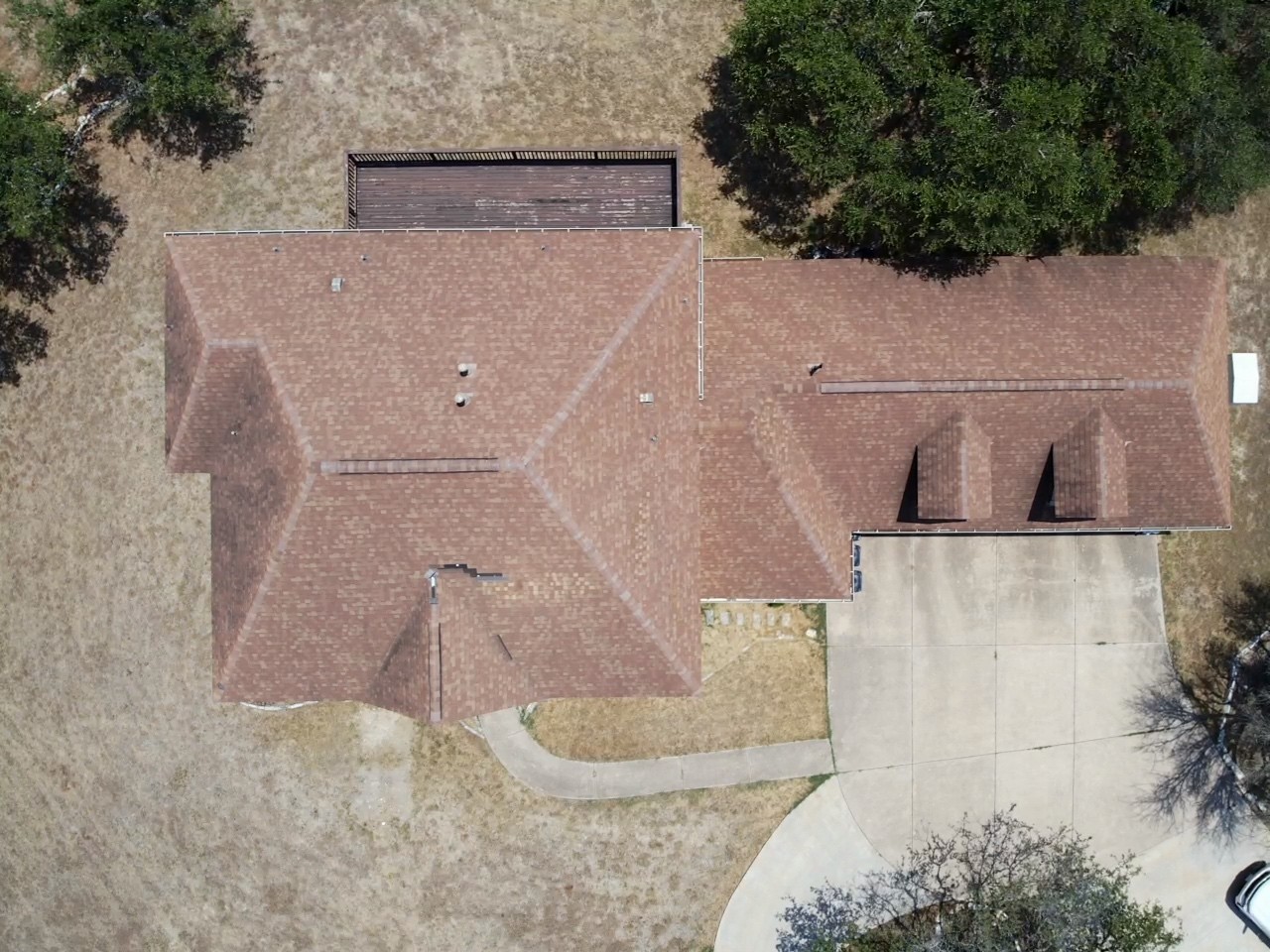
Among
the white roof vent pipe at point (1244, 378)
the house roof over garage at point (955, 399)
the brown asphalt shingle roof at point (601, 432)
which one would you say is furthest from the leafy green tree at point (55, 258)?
the white roof vent pipe at point (1244, 378)

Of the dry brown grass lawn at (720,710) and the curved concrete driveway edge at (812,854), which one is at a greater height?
the dry brown grass lawn at (720,710)

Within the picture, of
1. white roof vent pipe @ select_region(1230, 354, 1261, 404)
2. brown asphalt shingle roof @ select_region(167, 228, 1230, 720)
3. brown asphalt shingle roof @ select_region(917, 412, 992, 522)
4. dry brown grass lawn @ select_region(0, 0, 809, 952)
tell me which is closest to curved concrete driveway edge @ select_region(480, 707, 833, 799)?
dry brown grass lawn @ select_region(0, 0, 809, 952)

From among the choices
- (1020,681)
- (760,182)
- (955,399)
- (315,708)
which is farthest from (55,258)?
(1020,681)

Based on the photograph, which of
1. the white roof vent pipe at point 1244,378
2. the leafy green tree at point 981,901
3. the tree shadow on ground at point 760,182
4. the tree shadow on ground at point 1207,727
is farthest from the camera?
the tree shadow on ground at point 1207,727

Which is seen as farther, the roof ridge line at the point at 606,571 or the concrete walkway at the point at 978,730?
the concrete walkway at the point at 978,730

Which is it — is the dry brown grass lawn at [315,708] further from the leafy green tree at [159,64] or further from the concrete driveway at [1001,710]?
the concrete driveway at [1001,710]

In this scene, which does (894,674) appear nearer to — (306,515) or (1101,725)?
(1101,725)

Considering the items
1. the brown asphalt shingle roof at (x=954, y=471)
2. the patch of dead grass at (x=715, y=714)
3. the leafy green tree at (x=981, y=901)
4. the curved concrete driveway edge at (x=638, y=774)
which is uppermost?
the brown asphalt shingle roof at (x=954, y=471)
